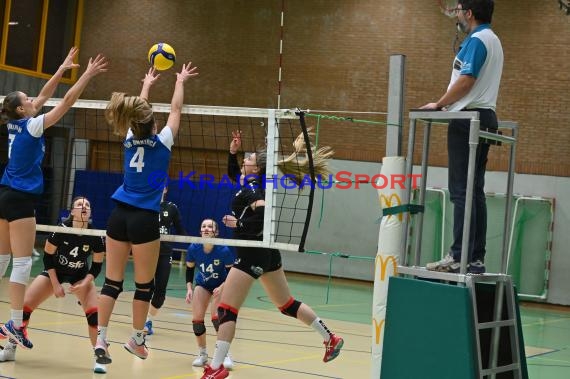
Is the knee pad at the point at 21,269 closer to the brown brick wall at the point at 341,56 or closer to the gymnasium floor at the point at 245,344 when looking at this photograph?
the gymnasium floor at the point at 245,344

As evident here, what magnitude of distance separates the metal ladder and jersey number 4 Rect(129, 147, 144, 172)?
2589mm

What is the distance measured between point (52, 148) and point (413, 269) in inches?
637

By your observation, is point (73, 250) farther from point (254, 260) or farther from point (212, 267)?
point (254, 260)

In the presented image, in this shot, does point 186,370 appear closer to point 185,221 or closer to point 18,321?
point 18,321

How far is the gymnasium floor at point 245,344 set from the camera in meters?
7.11

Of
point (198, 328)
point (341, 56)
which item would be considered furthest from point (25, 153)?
point (341, 56)

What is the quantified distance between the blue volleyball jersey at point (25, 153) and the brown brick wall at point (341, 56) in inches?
435

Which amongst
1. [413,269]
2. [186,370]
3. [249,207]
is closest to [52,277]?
[186,370]

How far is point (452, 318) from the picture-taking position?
444 cm

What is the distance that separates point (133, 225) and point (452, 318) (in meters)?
2.56

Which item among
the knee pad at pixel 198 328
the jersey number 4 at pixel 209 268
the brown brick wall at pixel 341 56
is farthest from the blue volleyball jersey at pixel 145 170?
the brown brick wall at pixel 341 56

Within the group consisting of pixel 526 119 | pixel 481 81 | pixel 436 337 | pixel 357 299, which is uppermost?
pixel 526 119

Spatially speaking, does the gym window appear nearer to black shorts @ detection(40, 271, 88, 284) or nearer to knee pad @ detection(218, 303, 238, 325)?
black shorts @ detection(40, 271, 88, 284)

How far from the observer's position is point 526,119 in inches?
636
